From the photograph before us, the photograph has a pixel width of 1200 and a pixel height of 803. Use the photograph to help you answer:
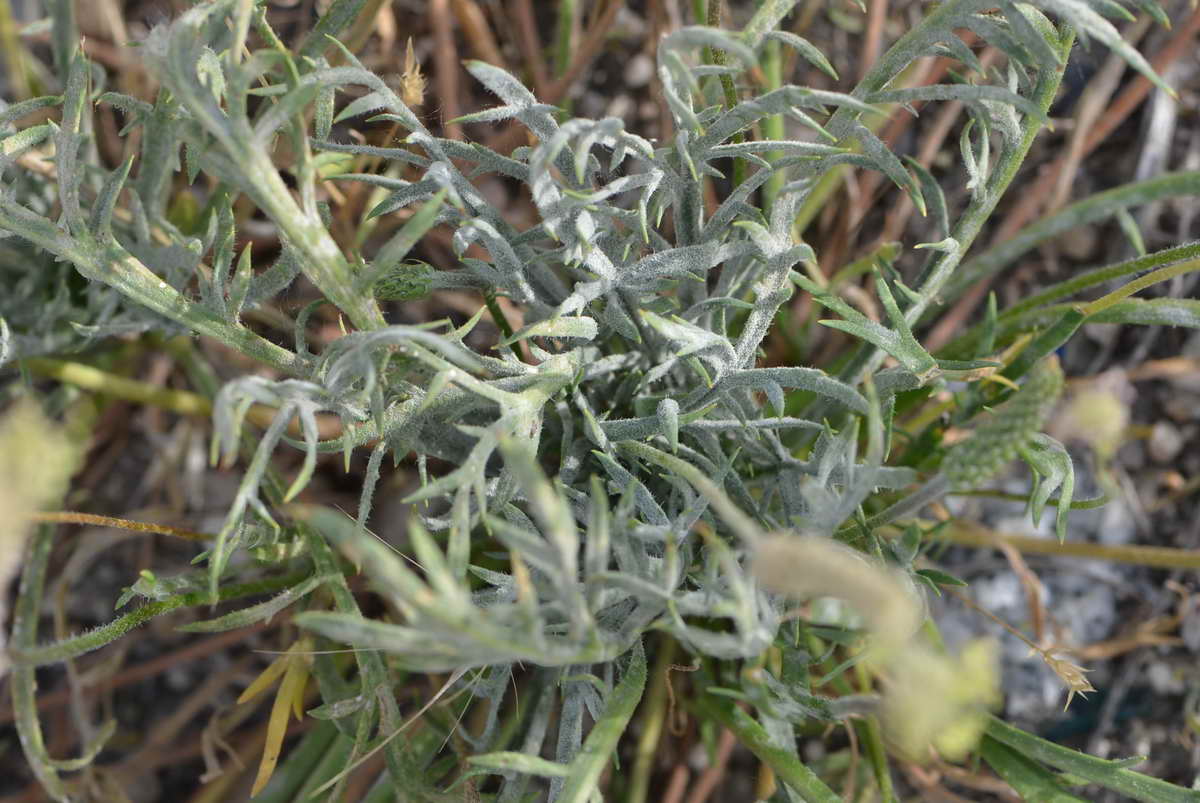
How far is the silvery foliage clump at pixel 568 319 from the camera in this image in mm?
578

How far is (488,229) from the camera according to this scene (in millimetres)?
763

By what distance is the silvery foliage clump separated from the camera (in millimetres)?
578

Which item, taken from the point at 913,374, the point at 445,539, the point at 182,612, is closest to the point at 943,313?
the point at 913,374

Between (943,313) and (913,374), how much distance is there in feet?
1.89

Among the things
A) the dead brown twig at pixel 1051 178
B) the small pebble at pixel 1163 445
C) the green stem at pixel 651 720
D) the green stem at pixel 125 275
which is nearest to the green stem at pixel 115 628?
the green stem at pixel 125 275

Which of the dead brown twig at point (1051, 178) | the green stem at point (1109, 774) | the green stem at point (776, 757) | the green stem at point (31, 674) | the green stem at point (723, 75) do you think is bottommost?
the green stem at point (31, 674)

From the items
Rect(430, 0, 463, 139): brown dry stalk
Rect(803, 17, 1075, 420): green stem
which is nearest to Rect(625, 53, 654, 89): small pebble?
Rect(430, 0, 463, 139): brown dry stalk

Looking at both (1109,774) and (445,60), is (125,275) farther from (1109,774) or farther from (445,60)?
(1109,774)

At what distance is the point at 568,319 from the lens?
29.6 inches

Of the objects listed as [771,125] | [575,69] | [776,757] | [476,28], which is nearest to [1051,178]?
[771,125]

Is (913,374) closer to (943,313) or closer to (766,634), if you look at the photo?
(766,634)

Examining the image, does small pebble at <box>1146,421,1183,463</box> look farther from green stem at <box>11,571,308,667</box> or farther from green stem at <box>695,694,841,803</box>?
green stem at <box>11,571,308,667</box>

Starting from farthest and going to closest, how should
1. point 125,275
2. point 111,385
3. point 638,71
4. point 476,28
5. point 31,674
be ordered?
point 638,71 → point 476,28 → point 111,385 → point 31,674 → point 125,275

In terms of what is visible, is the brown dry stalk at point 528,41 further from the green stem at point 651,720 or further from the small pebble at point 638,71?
the green stem at point 651,720
